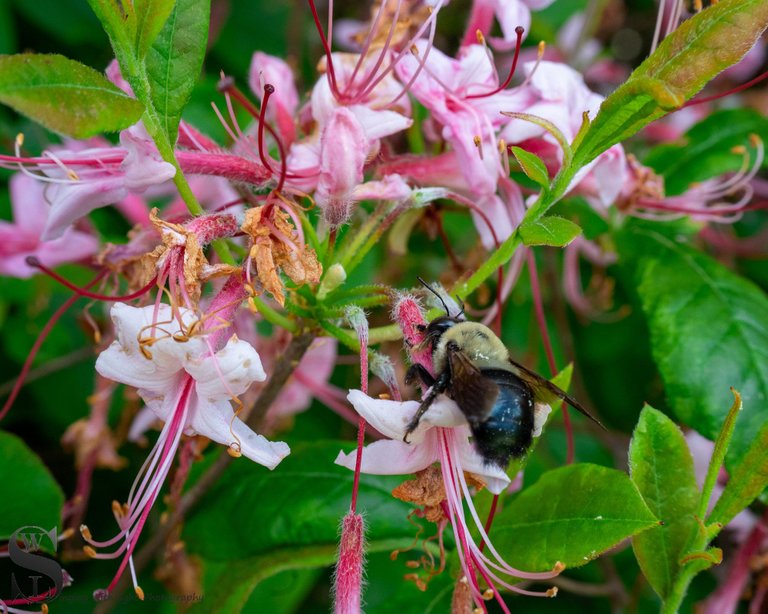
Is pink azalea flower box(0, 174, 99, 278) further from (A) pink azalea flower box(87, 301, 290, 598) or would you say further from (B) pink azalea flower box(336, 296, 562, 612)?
(B) pink azalea flower box(336, 296, 562, 612)

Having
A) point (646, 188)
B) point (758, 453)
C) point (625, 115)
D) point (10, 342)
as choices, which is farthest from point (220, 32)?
point (758, 453)

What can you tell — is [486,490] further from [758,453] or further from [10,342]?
[10,342]

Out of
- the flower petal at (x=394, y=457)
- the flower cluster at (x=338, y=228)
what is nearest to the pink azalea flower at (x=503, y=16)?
the flower cluster at (x=338, y=228)

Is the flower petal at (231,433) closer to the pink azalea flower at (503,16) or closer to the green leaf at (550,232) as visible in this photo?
the green leaf at (550,232)

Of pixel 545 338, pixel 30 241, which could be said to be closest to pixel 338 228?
pixel 545 338

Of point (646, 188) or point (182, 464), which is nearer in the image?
point (182, 464)
